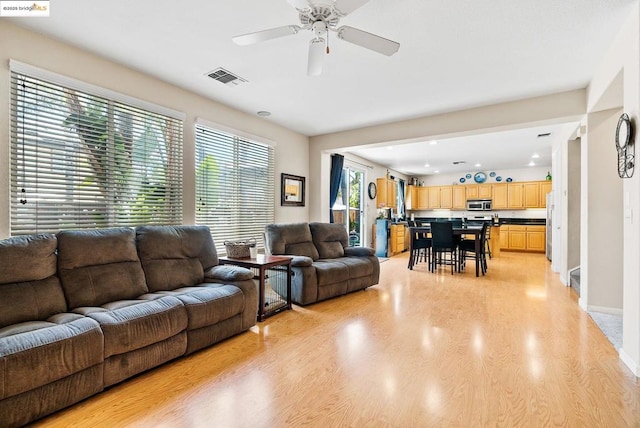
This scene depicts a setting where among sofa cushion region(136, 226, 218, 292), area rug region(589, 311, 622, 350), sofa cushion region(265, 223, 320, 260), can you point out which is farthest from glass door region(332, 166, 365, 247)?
area rug region(589, 311, 622, 350)

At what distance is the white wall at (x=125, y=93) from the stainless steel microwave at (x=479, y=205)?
23.1ft

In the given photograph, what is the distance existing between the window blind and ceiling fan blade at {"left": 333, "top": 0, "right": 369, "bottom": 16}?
2.43 meters

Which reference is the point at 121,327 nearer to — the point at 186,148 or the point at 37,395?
the point at 37,395

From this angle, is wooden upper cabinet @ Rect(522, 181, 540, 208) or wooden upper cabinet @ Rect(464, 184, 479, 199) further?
wooden upper cabinet @ Rect(464, 184, 479, 199)

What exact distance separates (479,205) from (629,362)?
320 inches

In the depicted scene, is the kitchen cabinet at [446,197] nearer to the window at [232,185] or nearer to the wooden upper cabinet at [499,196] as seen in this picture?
the wooden upper cabinet at [499,196]

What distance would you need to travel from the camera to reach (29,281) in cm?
215

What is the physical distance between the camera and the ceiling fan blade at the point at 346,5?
5.95ft

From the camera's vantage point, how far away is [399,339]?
9.23ft

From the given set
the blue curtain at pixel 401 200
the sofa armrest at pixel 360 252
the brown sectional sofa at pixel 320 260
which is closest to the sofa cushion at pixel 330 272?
the brown sectional sofa at pixel 320 260

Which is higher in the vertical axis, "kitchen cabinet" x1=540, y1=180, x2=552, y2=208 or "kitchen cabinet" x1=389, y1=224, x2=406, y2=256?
"kitchen cabinet" x1=540, y1=180, x2=552, y2=208

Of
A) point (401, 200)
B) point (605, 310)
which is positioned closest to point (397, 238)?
point (401, 200)

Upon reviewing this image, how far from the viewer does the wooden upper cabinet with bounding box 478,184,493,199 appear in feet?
31.4

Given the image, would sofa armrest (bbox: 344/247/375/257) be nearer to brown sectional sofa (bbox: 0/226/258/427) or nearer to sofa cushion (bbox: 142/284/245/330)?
brown sectional sofa (bbox: 0/226/258/427)
